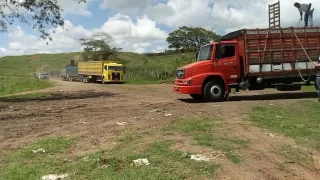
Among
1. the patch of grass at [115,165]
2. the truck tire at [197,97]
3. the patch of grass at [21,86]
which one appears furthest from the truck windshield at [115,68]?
the patch of grass at [115,165]

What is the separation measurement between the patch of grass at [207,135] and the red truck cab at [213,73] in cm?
537

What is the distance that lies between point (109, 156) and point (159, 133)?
2323 mm

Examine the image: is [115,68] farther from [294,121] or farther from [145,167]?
[145,167]

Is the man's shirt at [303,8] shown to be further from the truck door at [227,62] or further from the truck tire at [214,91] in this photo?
the truck tire at [214,91]

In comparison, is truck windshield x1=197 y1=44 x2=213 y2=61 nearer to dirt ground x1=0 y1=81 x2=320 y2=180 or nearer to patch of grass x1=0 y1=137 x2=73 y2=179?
dirt ground x1=0 y1=81 x2=320 y2=180

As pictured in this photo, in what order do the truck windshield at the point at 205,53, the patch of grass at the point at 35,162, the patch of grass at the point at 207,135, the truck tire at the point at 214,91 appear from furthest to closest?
the truck windshield at the point at 205,53, the truck tire at the point at 214,91, the patch of grass at the point at 207,135, the patch of grass at the point at 35,162

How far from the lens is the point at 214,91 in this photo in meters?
16.6

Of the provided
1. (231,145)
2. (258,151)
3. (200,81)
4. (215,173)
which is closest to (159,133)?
(231,145)

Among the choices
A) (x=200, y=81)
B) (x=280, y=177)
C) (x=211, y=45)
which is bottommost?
(x=280, y=177)

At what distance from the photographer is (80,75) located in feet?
179

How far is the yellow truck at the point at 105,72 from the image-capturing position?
4375 centimetres

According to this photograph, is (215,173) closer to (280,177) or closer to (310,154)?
(280,177)

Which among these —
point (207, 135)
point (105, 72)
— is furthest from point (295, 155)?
point (105, 72)

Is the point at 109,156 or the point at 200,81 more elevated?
the point at 200,81
